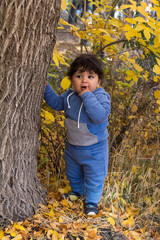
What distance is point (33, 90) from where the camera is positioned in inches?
64.1

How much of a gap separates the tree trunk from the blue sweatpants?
0.36 m

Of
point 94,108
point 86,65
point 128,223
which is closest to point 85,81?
point 86,65

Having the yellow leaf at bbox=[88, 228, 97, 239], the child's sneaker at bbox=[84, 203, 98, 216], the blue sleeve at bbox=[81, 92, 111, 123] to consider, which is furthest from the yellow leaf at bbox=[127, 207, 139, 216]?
the blue sleeve at bbox=[81, 92, 111, 123]

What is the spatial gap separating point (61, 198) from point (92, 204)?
1.12 feet

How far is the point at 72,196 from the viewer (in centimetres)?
217

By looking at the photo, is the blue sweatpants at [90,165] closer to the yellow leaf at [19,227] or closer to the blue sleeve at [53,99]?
the blue sleeve at [53,99]

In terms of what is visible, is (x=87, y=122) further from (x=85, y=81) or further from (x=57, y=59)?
(x=57, y=59)

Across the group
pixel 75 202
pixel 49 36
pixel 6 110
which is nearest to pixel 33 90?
pixel 6 110

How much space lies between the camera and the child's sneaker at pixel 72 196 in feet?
7.12

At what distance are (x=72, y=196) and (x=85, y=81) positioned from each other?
42.2 inches

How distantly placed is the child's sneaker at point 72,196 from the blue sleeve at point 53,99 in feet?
2.70

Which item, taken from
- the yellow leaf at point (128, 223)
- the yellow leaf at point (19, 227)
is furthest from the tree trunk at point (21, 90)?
the yellow leaf at point (128, 223)

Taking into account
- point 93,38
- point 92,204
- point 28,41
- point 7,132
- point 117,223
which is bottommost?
point 117,223

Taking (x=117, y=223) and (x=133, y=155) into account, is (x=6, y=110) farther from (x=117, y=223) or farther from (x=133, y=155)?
(x=133, y=155)
